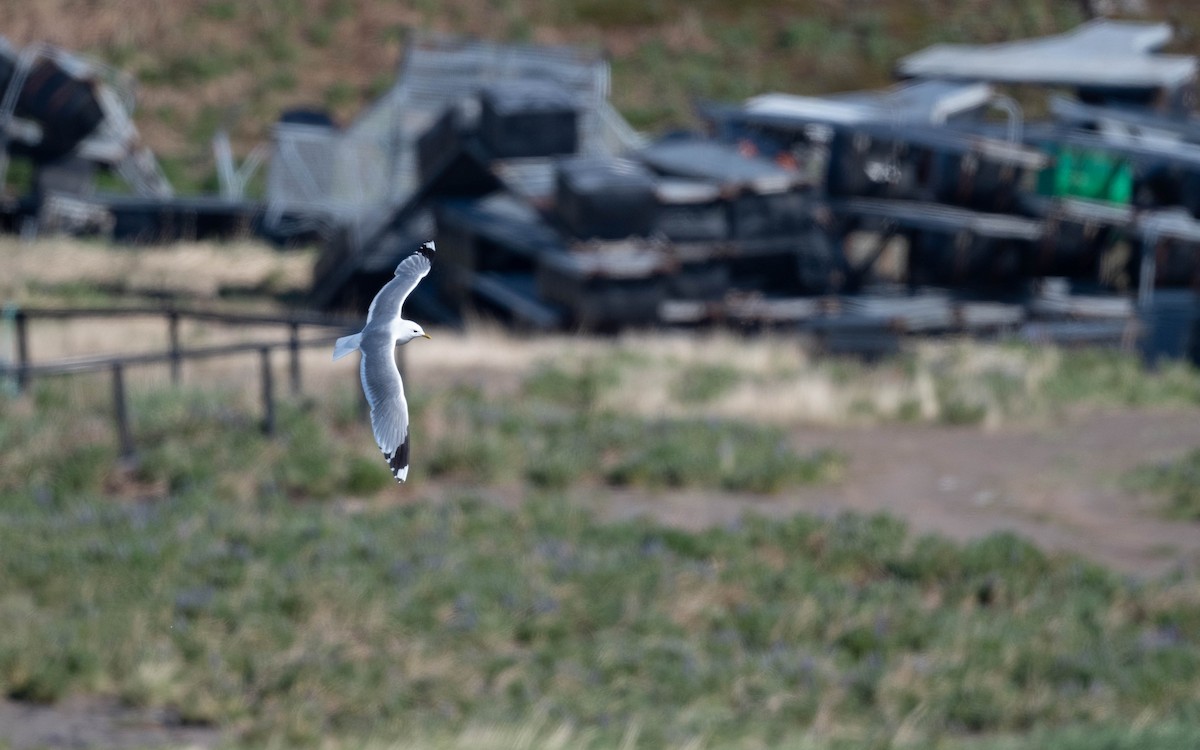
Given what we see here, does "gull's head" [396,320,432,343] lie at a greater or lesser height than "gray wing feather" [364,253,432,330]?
lesser

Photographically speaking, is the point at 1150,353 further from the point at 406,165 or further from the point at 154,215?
the point at 154,215

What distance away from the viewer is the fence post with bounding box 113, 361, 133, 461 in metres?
12.6

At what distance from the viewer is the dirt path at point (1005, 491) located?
42.0 ft

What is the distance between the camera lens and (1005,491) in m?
13.9

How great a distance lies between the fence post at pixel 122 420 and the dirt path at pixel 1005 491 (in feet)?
13.0

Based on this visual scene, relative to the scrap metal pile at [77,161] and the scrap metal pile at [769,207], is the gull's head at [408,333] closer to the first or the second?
the scrap metal pile at [769,207]

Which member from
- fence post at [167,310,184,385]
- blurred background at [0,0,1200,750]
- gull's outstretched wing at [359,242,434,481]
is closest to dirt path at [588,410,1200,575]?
blurred background at [0,0,1200,750]

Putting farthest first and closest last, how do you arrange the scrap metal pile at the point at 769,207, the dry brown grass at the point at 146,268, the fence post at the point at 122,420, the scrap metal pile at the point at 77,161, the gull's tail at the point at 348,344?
1. the scrap metal pile at the point at 77,161
2. the dry brown grass at the point at 146,268
3. the scrap metal pile at the point at 769,207
4. the fence post at the point at 122,420
5. the gull's tail at the point at 348,344

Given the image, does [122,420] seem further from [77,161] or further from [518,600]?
[77,161]

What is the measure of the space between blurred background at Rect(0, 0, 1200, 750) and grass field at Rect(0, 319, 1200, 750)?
40mm

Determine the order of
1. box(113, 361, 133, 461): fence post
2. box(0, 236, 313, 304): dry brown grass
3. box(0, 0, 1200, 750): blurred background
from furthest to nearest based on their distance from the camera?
box(0, 236, 313, 304): dry brown grass
box(113, 361, 133, 461): fence post
box(0, 0, 1200, 750): blurred background

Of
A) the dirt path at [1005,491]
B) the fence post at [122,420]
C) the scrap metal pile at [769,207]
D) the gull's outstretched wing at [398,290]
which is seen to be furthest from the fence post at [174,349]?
the gull's outstretched wing at [398,290]

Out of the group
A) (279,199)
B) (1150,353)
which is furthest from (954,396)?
(279,199)

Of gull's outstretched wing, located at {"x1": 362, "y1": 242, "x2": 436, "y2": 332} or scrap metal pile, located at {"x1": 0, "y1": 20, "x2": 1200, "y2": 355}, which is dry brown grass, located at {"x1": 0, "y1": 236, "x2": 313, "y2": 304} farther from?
gull's outstretched wing, located at {"x1": 362, "y1": 242, "x2": 436, "y2": 332}
